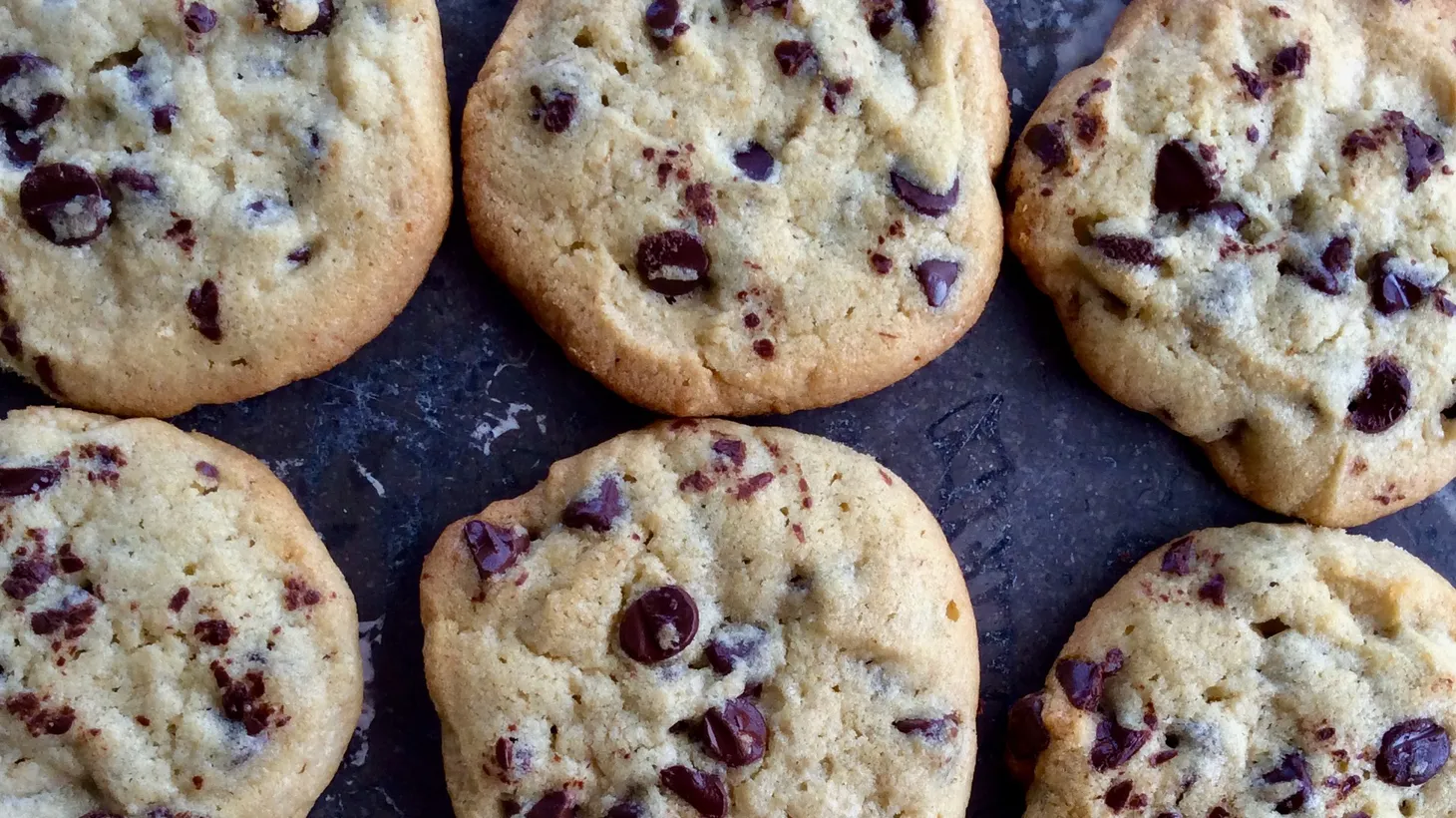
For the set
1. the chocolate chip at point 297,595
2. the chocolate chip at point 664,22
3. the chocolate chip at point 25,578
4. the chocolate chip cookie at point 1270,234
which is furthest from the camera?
the chocolate chip cookie at point 1270,234

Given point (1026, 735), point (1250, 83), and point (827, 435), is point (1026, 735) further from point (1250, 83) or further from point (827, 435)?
point (1250, 83)

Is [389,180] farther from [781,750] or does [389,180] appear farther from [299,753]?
[781,750]

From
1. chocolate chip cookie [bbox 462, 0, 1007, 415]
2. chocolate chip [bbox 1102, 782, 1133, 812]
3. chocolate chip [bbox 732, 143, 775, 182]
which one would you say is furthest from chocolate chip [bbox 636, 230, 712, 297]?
chocolate chip [bbox 1102, 782, 1133, 812]

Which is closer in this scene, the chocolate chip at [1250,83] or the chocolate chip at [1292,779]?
the chocolate chip at [1292,779]

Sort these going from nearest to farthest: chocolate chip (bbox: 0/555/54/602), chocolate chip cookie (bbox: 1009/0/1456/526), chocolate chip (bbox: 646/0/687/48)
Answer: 1. chocolate chip (bbox: 0/555/54/602)
2. chocolate chip (bbox: 646/0/687/48)
3. chocolate chip cookie (bbox: 1009/0/1456/526)

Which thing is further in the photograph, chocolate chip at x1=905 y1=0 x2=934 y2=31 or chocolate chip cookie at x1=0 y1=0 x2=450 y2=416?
chocolate chip at x1=905 y1=0 x2=934 y2=31

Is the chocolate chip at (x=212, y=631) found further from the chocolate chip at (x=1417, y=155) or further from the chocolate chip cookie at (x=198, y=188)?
the chocolate chip at (x=1417, y=155)

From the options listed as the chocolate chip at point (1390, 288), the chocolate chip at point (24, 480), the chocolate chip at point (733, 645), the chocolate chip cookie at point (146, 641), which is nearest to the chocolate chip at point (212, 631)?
the chocolate chip cookie at point (146, 641)

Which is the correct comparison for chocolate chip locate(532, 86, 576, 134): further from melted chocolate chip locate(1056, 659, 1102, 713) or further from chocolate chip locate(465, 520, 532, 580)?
melted chocolate chip locate(1056, 659, 1102, 713)
